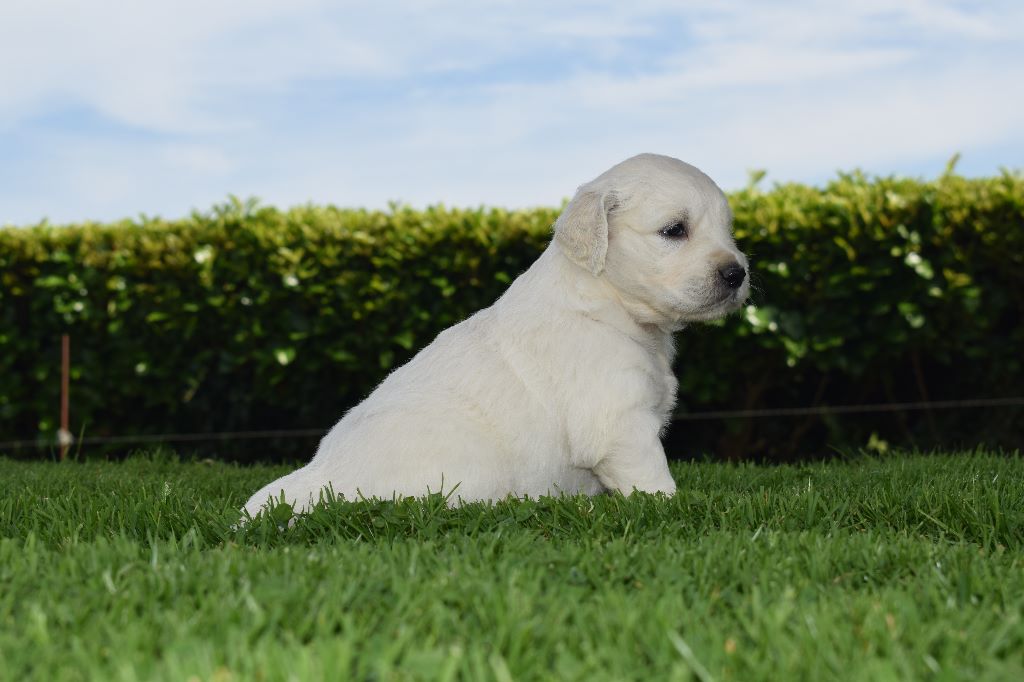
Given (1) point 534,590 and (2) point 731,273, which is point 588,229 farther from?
(1) point 534,590

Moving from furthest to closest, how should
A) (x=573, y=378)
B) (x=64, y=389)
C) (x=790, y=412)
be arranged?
(x=64, y=389), (x=790, y=412), (x=573, y=378)

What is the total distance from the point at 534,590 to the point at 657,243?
2.03 metres

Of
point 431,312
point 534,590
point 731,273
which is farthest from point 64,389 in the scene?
point 534,590

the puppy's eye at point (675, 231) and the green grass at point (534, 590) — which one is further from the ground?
the puppy's eye at point (675, 231)

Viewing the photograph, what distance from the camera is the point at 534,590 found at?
3.19 m

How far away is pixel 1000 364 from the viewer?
967 cm

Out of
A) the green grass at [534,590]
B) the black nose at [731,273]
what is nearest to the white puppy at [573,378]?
the black nose at [731,273]

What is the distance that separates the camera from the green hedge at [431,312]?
9.48m

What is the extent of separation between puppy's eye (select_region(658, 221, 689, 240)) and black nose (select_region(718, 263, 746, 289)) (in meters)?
0.24

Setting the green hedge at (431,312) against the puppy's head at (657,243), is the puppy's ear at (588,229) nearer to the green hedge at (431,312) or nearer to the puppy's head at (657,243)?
the puppy's head at (657,243)

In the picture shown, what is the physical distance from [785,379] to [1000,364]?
1.94 meters

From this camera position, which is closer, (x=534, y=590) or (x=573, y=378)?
(x=534, y=590)

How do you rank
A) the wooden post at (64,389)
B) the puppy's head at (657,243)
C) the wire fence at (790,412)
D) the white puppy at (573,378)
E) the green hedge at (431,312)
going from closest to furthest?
the white puppy at (573,378) < the puppy's head at (657,243) < the green hedge at (431,312) < the wire fence at (790,412) < the wooden post at (64,389)

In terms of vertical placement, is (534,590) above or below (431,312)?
below
